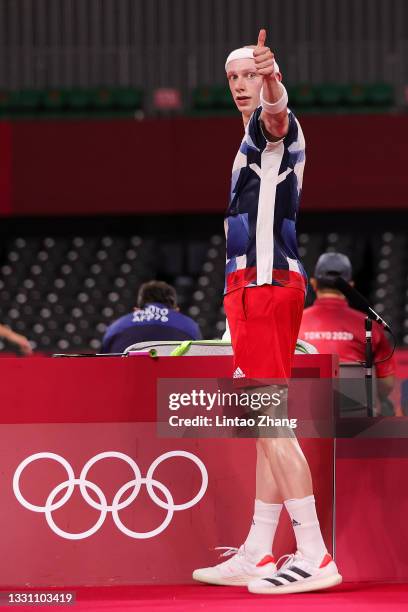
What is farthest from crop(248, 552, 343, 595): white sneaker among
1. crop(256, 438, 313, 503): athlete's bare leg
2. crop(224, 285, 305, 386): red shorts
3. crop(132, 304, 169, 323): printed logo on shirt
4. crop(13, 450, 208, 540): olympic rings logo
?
crop(132, 304, 169, 323): printed logo on shirt

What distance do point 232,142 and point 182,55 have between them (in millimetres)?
1897

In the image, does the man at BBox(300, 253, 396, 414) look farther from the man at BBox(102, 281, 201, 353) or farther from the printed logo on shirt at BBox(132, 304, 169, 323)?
the printed logo on shirt at BBox(132, 304, 169, 323)

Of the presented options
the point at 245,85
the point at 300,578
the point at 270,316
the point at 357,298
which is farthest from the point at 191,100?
the point at 300,578

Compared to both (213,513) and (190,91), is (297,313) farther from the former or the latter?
(190,91)

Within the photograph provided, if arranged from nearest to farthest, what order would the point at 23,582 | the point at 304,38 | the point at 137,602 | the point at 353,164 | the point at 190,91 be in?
the point at 137,602 → the point at 23,582 → the point at 353,164 → the point at 190,91 → the point at 304,38

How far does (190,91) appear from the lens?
1440 cm

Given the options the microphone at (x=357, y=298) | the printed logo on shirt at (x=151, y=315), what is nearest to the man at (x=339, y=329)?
the printed logo on shirt at (x=151, y=315)

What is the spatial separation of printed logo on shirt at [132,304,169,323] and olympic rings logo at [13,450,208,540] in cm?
232

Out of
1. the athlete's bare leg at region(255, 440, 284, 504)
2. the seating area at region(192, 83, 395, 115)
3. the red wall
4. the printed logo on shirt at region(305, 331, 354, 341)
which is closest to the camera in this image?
the athlete's bare leg at region(255, 440, 284, 504)

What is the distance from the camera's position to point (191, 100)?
14188 mm

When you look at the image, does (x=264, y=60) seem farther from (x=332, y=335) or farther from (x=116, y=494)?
(x=332, y=335)

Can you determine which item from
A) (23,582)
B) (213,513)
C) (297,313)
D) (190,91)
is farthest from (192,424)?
(190,91)

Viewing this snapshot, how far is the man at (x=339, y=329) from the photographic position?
5422 millimetres

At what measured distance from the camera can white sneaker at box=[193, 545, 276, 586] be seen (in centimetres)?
349
